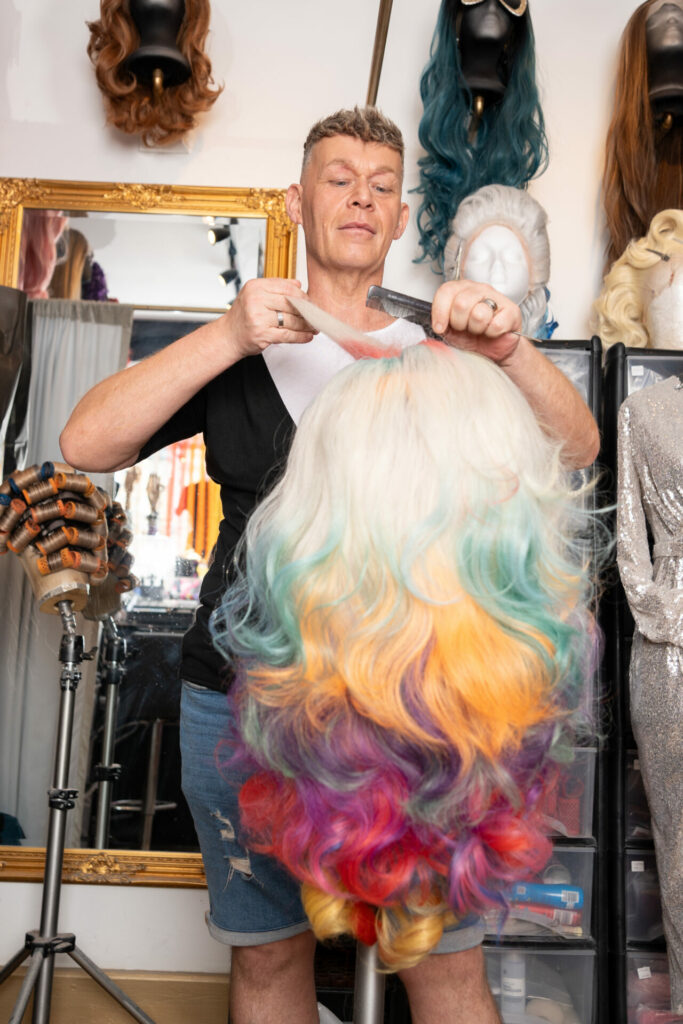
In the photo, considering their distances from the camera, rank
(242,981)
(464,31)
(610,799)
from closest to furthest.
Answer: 1. (242,981)
2. (610,799)
3. (464,31)

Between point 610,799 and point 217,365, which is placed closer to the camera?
point 217,365

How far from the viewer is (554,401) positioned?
104 centimetres

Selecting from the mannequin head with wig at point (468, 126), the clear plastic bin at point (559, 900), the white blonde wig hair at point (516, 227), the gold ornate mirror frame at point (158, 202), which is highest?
the mannequin head with wig at point (468, 126)

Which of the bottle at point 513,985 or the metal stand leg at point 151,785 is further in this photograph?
the metal stand leg at point 151,785

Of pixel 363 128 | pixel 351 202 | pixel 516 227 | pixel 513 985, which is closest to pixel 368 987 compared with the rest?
pixel 351 202

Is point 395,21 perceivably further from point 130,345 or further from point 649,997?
point 649,997

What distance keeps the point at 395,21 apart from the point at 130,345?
45.2 inches

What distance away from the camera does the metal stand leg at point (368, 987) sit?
35.2 inches

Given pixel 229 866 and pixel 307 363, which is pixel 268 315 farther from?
pixel 229 866

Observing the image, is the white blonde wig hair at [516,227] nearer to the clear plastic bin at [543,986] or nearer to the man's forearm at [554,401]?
the man's forearm at [554,401]

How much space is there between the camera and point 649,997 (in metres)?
2.04

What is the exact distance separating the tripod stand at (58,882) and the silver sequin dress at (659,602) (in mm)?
1200

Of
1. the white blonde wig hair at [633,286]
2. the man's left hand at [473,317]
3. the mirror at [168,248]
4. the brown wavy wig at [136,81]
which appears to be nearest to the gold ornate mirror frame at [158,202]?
the mirror at [168,248]

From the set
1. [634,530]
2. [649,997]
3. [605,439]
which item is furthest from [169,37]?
[649,997]
